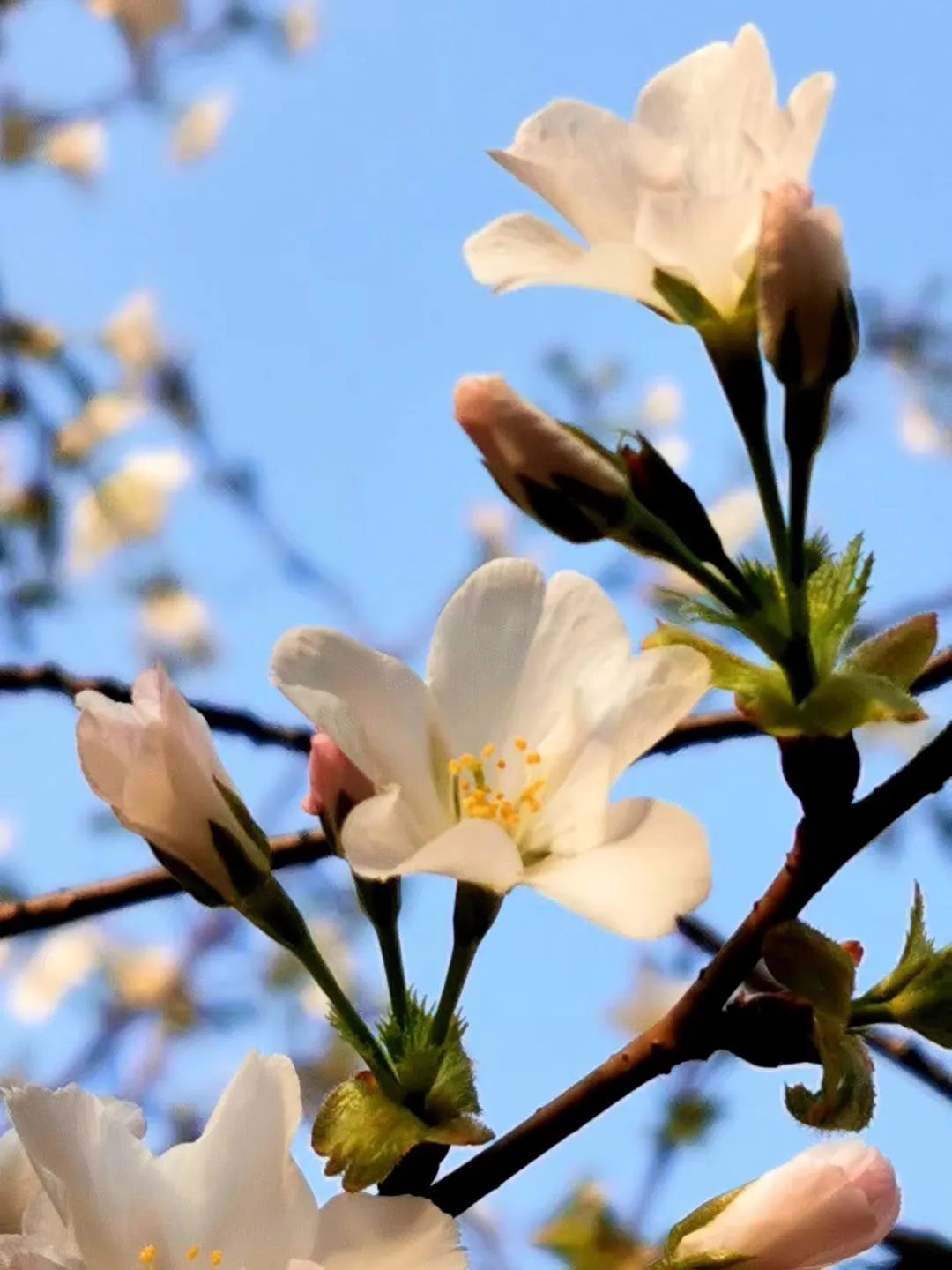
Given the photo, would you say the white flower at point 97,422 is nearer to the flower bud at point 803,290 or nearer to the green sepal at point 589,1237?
the green sepal at point 589,1237

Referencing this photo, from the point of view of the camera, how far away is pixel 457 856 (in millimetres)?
386

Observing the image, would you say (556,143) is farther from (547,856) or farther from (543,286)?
(547,856)

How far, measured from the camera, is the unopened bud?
1.53 ft

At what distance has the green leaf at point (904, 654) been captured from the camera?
432 millimetres

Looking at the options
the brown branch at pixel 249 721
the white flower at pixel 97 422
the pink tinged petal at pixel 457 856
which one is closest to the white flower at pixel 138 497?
the white flower at pixel 97 422

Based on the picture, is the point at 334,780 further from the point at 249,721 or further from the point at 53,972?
the point at 53,972

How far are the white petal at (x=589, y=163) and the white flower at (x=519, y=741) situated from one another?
4.8 inches

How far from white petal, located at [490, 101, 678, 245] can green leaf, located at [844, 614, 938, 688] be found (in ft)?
0.53

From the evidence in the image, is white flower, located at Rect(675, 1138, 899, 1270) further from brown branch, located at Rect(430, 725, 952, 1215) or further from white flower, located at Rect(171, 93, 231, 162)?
white flower, located at Rect(171, 93, 231, 162)

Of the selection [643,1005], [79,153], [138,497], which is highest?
[79,153]

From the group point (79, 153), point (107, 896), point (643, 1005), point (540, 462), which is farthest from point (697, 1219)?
point (79, 153)

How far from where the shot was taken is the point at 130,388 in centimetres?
288

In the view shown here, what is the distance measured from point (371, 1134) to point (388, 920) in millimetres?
84

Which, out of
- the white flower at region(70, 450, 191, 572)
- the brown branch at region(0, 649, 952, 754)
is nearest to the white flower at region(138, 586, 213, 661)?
the white flower at region(70, 450, 191, 572)
